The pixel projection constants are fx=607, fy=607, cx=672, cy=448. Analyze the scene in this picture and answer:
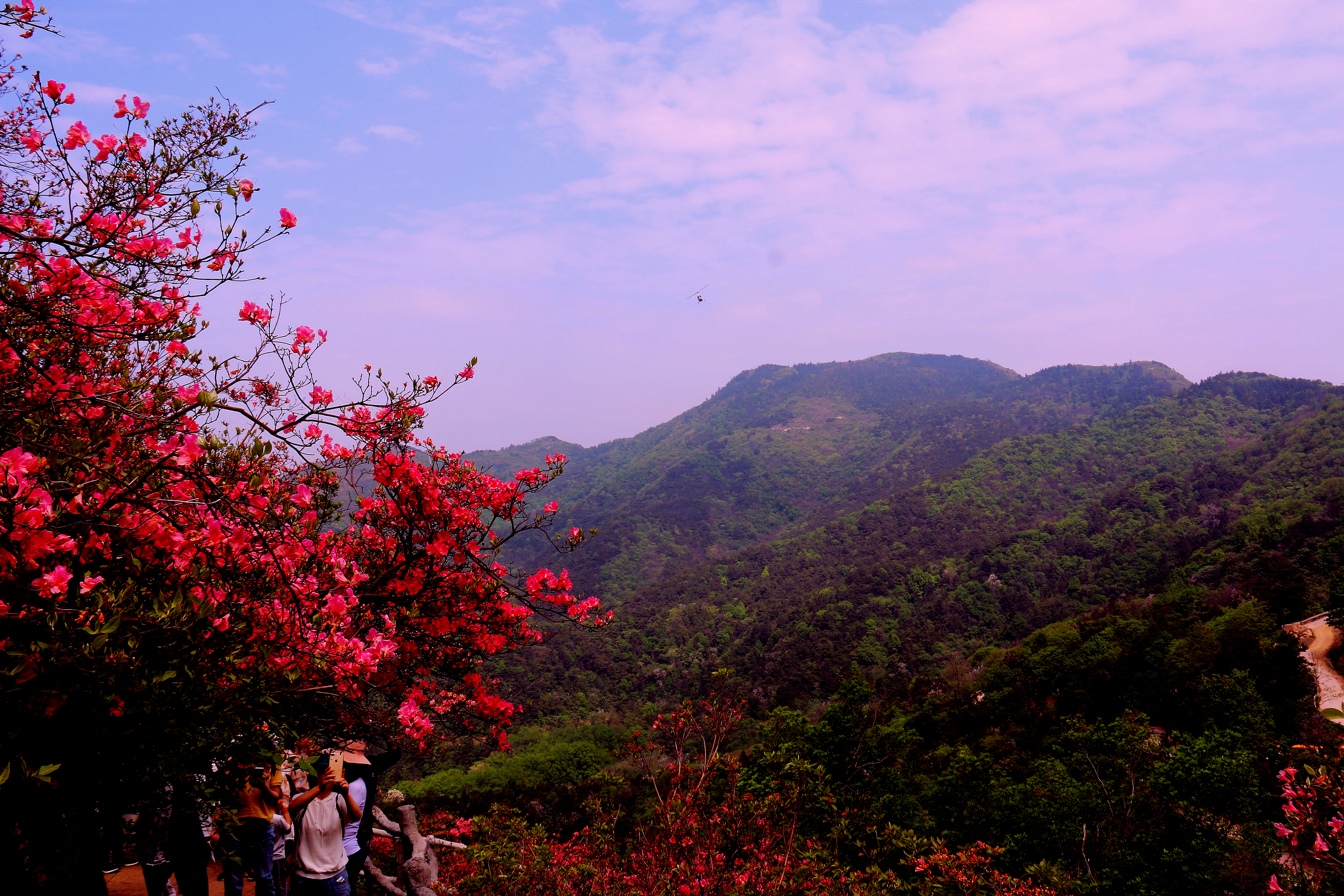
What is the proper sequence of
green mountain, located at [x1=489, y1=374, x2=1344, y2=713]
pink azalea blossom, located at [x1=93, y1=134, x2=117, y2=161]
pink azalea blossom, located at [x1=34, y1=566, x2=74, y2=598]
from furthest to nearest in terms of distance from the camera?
green mountain, located at [x1=489, y1=374, x2=1344, y2=713] → pink azalea blossom, located at [x1=93, y1=134, x2=117, y2=161] → pink azalea blossom, located at [x1=34, y1=566, x2=74, y2=598]

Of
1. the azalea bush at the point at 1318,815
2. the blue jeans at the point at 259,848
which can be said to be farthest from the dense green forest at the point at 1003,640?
the blue jeans at the point at 259,848

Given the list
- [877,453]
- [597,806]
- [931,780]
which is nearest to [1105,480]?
[877,453]

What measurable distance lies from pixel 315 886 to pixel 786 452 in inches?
5472

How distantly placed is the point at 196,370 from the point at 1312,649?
2682 centimetres

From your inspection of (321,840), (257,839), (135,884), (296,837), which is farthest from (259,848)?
(135,884)

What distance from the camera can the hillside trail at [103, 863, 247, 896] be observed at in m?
5.21

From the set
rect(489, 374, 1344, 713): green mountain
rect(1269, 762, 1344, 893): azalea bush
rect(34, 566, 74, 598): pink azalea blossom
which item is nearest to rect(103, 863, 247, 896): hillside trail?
rect(34, 566, 74, 598): pink azalea blossom

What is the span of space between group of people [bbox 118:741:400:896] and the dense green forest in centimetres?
256

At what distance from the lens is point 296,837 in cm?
452

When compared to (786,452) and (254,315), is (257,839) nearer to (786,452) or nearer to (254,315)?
(254,315)

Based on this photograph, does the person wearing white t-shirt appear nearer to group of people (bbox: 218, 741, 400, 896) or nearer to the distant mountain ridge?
group of people (bbox: 218, 741, 400, 896)

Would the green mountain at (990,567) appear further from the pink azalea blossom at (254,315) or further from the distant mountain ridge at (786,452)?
the pink azalea blossom at (254,315)

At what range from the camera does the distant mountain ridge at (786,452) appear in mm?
102688

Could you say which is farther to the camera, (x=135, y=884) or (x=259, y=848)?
(x=135, y=884)
